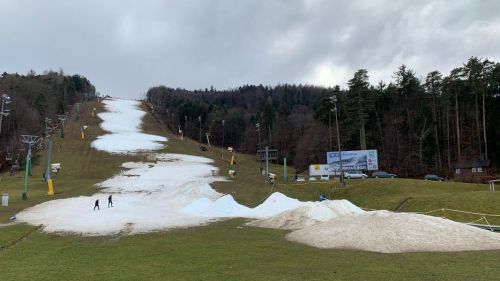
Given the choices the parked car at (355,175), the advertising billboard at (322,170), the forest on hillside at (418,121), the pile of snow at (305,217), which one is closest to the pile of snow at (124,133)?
the advertising billboard at (322,170)

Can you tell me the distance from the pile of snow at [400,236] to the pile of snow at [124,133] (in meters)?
73.9

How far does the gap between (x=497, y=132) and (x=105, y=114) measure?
394ft

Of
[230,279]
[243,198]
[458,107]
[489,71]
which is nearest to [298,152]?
[458,107]

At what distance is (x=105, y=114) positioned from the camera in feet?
501

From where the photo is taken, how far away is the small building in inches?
2473

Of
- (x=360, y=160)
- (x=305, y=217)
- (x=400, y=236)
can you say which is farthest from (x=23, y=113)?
(x=400, y=236)

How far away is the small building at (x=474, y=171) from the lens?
62.8 metres

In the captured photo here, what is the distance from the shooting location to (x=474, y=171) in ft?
213

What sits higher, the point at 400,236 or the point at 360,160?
the point at 360,160

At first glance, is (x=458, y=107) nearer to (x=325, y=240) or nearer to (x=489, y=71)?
(x=489, y=71)

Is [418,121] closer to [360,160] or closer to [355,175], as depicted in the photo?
[360,160]

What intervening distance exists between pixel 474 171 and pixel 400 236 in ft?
166

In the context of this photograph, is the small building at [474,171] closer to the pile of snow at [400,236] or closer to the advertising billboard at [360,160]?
the advertising billboard at [360,160]

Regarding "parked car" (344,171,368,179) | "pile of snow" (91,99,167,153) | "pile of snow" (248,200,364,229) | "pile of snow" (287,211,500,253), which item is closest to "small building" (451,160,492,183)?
"parked car" (344,171,368,179)
